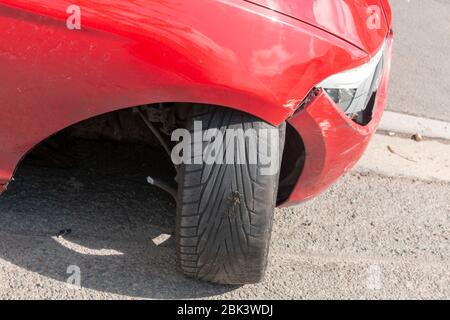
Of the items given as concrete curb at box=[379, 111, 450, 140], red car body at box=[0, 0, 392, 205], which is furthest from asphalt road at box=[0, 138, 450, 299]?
concrete curb at box=[379, 111, 450, 140]

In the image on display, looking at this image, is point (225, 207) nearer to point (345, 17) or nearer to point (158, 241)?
point (158, 241)

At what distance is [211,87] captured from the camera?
2.07 meters

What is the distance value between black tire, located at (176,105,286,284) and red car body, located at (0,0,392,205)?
0.32 feet

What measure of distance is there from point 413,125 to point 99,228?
7.61 ft

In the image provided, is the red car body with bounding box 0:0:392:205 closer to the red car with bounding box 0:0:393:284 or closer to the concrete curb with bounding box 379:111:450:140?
the red car with bounding box 0:0:393:284

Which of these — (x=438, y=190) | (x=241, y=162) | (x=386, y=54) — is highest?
(x=386, y=54)

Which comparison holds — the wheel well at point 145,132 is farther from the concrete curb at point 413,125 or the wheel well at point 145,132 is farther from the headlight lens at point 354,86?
the concrete curb at point 413,125

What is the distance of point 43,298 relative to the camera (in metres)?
2.48

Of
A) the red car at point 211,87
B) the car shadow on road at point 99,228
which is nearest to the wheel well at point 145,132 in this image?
the red car at point 211,87

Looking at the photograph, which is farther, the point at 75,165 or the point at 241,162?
the point at 75,165

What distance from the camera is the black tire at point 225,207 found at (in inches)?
87.3

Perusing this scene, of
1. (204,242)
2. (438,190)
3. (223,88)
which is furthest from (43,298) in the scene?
(438,190)

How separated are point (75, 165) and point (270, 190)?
123 cm

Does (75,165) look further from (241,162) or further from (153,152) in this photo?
(241,162)
